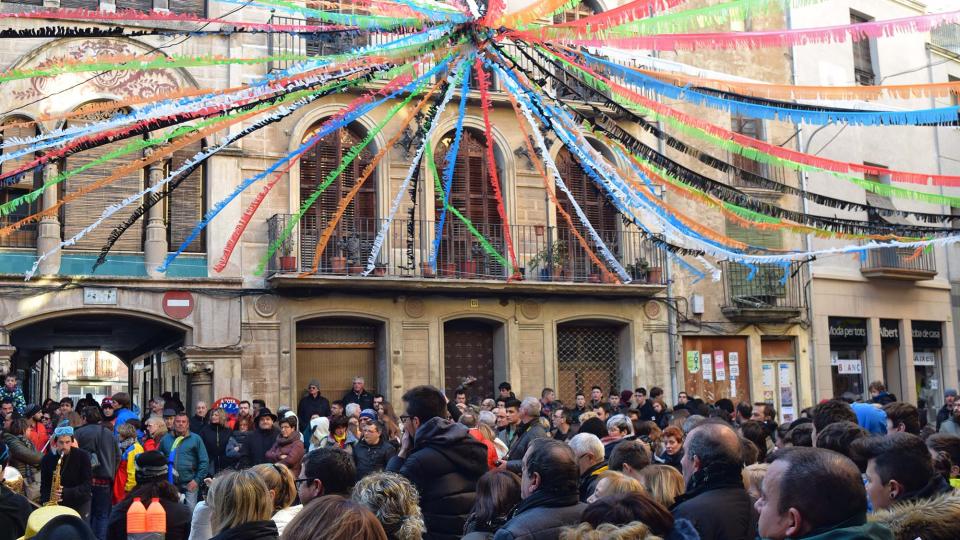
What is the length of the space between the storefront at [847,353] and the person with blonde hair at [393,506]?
20428mm

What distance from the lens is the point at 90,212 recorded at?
1748 centimetres

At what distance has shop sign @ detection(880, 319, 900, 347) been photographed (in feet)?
81.1

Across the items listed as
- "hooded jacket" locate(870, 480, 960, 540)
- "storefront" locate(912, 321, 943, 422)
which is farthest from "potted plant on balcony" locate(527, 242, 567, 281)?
"hooded jacket" locate(870, 480, 960, 540)

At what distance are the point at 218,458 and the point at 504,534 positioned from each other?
29.3 feet

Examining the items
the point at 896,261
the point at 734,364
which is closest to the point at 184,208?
the point at 734,364

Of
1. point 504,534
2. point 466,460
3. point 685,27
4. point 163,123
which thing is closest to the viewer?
point 504,534

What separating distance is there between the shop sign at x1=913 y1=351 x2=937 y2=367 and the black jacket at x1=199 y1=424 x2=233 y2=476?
1862cm

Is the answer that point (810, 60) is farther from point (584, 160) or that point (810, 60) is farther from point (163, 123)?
point (163, 123)

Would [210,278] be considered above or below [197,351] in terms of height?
above

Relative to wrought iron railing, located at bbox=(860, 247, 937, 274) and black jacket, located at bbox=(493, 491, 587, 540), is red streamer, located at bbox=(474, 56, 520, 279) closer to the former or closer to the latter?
black jacket, located at bbox=(493, 491, 587, 540)

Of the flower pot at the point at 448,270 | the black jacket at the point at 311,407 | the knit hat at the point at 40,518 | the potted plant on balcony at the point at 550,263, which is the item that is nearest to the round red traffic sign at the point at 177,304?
the black jacket at the point at 311,407

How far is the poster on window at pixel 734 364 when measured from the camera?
21.9m

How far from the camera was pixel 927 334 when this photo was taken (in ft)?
84.6

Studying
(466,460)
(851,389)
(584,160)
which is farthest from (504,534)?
(851,389)
